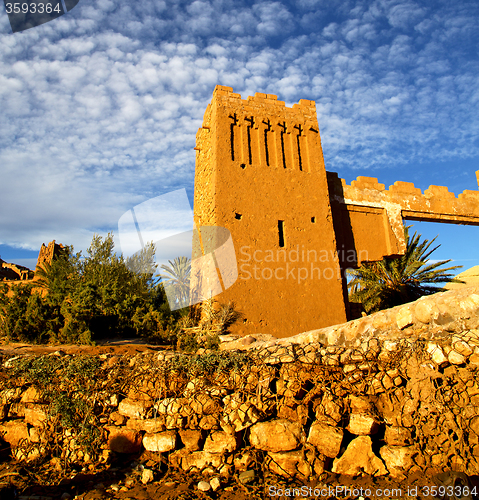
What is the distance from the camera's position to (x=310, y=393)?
4.05m

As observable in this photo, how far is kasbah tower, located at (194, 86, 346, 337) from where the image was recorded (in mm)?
9391

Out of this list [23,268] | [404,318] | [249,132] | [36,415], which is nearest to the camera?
[404,318]

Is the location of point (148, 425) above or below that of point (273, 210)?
below

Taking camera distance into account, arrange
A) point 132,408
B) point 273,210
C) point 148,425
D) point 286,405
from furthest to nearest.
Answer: point 273,210
point 132,408
point 148,425
point 286,405

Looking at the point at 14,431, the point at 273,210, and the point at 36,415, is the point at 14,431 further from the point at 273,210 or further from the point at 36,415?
the point at 273,210

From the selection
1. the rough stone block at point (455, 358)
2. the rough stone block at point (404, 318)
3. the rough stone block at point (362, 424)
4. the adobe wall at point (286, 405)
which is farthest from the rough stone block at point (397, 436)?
the rough stone block at point (404, 318)

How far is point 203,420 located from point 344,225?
9009 millimetres

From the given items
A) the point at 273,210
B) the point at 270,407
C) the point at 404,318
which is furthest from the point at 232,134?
the point at 270,407

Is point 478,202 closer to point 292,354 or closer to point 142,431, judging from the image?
point 292,354

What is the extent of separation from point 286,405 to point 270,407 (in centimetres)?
20

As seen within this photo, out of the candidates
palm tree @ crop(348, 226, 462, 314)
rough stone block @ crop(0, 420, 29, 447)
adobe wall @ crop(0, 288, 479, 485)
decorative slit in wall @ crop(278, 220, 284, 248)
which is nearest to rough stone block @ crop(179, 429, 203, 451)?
adobe wall @ crop(0, 288, 479, 485)

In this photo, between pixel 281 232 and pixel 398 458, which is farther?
pixel 281 232

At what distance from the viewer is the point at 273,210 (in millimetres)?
10234

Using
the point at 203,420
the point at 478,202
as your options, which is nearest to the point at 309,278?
the point at 203,420
